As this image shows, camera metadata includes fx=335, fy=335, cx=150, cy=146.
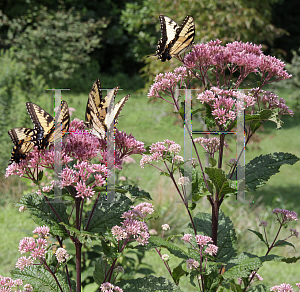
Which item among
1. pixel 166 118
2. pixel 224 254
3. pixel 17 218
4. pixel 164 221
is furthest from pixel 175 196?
pixel 166 118

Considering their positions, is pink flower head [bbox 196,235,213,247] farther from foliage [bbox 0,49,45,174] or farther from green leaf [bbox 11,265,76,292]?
foliage [bbox 0,49,45,174]

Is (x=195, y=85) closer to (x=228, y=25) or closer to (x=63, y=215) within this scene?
(x=228, y=25)

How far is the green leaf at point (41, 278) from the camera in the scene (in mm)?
1598

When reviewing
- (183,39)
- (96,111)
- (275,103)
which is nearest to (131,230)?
(96,111)

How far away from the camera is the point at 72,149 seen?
1576 mm

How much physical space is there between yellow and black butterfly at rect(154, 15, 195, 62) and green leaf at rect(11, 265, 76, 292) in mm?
1355

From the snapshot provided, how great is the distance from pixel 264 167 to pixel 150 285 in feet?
2.74

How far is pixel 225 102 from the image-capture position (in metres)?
1.63

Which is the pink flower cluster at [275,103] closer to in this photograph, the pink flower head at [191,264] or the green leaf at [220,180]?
the green leaf at [220,180]

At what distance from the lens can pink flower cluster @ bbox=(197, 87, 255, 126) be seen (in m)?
1.61

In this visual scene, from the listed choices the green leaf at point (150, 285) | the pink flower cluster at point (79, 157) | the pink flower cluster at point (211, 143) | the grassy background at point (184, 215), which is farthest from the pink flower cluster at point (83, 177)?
the pink flower cluster at point (211, 143)

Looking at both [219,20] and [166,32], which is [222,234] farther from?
[219,20]

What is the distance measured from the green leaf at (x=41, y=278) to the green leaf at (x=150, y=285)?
0.30 meters

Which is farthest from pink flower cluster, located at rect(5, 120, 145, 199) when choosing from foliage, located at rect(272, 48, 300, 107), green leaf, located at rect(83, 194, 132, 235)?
foliage, located at rect(272, 48, 300, 107)
